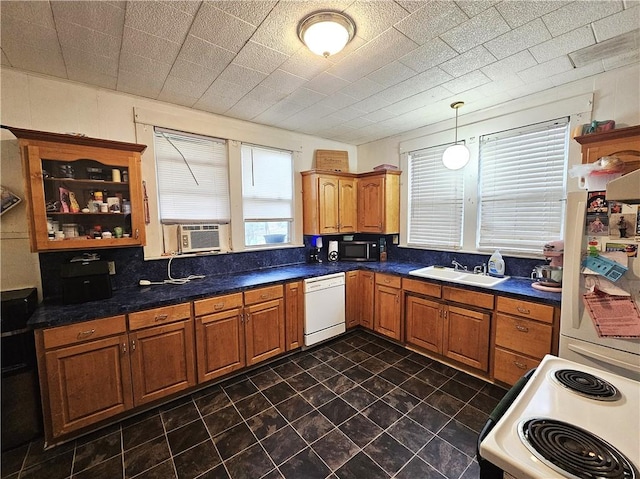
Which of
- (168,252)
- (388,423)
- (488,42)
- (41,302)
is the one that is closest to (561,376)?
(388,423)

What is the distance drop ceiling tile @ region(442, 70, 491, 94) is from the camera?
2236 millimetres

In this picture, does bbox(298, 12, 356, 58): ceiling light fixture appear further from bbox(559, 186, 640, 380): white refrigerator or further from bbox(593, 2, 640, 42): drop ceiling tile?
bbox(559, 186, 640, 380): white refrigerator

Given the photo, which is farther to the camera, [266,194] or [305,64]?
[266,194]

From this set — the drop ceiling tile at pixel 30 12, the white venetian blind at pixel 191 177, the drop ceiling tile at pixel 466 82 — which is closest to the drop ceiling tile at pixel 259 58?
the drop ceiling tile at pixel 30 12

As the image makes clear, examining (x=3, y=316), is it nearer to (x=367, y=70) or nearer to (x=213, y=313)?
(x=213, y=313)

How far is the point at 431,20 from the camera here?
1.60m

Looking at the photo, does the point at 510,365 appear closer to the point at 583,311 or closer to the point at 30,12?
the point at 583,311

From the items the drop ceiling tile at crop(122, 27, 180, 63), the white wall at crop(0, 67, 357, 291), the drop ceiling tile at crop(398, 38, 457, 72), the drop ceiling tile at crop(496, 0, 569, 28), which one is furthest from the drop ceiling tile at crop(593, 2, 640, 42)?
the white wall at crop(0, 67, 357, 291)

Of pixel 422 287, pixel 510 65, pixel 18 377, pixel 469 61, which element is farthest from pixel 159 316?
pixel 510 65

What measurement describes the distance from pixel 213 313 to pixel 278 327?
717mm

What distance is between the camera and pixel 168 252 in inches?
110

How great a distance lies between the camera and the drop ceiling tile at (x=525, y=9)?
1485 mm

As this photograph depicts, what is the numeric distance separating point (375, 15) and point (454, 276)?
2.47 meters

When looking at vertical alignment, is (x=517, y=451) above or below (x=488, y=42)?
below
